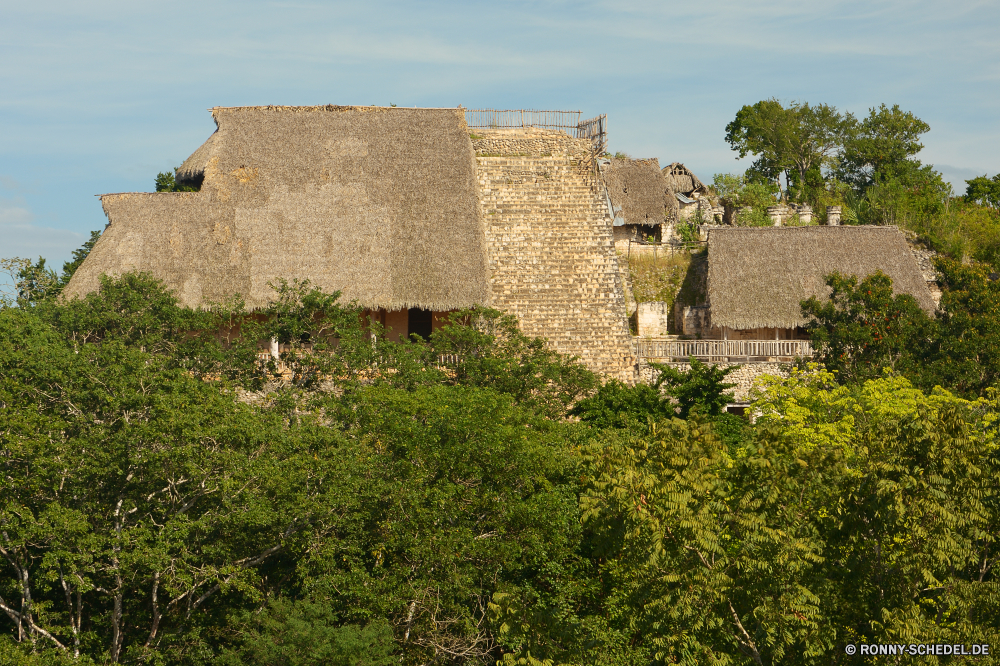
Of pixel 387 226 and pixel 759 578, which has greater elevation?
pixel 387 226

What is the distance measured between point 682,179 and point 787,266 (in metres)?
10.5

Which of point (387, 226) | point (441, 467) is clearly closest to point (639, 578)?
point (441, 467)

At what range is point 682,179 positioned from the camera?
34438mm

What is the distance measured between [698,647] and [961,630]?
2364 mm

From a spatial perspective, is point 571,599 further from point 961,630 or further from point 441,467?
point 961,630

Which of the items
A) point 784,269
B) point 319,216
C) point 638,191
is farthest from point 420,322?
point 638,191

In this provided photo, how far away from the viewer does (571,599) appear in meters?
12.7

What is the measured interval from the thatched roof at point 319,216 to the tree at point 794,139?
53.8 ft

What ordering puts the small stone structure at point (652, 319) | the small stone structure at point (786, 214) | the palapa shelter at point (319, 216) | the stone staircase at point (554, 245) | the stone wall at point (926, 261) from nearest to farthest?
1. the palapa shelter at point (319, 216)
2. the stone staircase at point (554, 245)
3. the small stone structure at point (652, 319)
4. the stone wall at point (926, 261)
5. the small stone structure at point (786, 214)

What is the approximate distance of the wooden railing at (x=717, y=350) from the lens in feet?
72.9

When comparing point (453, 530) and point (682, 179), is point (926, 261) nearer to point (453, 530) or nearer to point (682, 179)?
point (682, 179)

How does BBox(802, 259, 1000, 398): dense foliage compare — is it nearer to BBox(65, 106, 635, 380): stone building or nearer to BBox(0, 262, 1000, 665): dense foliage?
BBox(65, 106, 635, 380): stone building

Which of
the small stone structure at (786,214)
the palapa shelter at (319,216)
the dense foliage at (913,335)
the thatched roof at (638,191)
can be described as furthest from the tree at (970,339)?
the thatched roof at (638,191)

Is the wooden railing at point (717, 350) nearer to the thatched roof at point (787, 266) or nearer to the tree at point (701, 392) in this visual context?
the thatched roof at point (787, 266)
